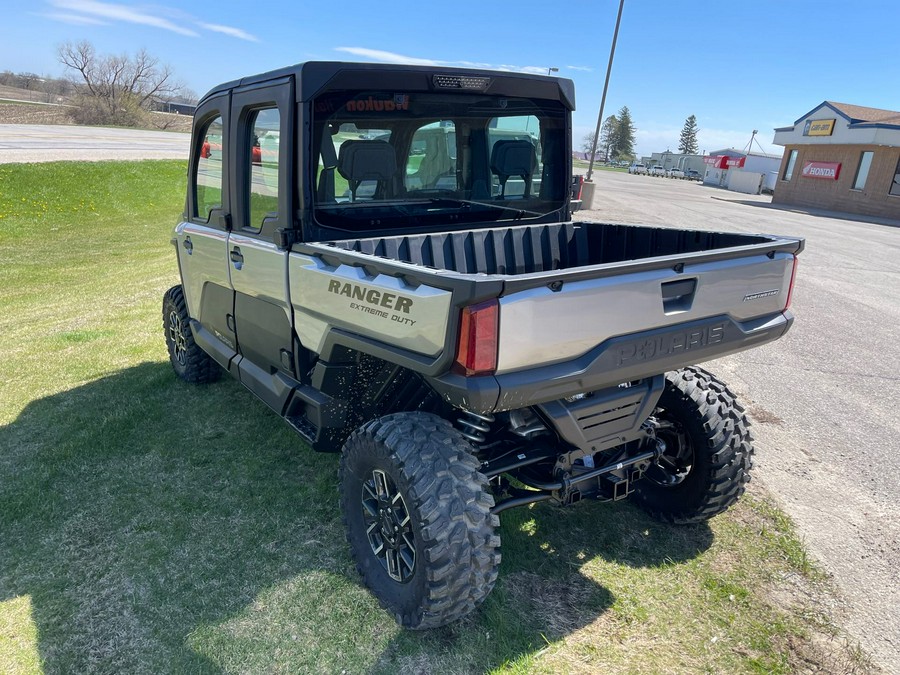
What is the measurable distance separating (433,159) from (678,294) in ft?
5.73

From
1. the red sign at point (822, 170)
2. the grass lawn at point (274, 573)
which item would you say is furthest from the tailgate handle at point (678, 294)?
the red sign at point (822, 170)

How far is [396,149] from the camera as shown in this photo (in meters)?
3.53

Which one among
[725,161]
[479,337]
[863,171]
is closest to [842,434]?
[479,337]

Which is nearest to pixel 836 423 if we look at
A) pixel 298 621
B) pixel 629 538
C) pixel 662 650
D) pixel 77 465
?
pixel 629 538

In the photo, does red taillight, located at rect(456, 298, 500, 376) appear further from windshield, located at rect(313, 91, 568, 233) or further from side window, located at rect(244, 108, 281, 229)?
side window, located at rect(244, 108, 281, 229)

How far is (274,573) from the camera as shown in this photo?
10.2 feet

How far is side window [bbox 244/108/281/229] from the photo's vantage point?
11.0 feet

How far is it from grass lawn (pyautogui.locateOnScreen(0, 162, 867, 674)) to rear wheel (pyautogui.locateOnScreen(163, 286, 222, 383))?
0.22 metres

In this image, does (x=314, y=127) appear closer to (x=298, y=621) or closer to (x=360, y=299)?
(x=360, y=299)

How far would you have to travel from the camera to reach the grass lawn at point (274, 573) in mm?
2662

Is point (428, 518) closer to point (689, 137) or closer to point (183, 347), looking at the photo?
point (183, 347)

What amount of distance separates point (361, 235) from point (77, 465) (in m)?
2.35

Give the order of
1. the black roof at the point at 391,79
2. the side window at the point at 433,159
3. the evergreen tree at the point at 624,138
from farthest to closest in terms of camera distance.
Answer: the evergreen tree at the point at 624,138
the side window at the point at 433,159
the black roof at the point at 391,79

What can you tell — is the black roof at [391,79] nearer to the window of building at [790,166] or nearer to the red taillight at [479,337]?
the red taillight at [479,337]
